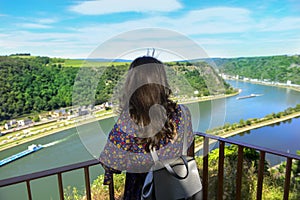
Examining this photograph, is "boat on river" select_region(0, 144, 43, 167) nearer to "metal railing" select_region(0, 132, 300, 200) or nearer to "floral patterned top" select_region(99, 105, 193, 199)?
"metal railing" select_region(0, 132, 300, 200)

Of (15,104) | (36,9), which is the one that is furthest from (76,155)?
(36,9)

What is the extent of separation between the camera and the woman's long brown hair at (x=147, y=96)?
0.92 m

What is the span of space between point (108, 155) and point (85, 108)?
0.24 metres

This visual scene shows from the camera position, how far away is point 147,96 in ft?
3.02

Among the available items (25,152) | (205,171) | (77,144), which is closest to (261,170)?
(205,171)

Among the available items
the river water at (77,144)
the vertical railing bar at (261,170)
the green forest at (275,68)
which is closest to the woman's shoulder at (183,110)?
A: the vertical railing bar at (261,170)

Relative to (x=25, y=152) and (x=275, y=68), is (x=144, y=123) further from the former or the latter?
(x=25, y=152)

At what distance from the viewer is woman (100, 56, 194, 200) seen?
0.92 m

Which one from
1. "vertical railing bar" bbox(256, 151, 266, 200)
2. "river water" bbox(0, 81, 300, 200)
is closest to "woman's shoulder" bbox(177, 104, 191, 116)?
"vertical railing bar" bbox(256, 151, 266, 200)

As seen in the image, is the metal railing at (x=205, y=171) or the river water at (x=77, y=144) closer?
the metal railing at (x=205, y=171)

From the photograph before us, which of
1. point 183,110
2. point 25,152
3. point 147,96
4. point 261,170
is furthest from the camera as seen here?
point 25,152

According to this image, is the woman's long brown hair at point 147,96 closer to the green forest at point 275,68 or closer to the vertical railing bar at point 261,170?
the vertical railing bar at point 261,170

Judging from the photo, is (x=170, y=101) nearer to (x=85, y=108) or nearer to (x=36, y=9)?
(x=85, y=108)

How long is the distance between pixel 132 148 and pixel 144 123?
0.12 metres
